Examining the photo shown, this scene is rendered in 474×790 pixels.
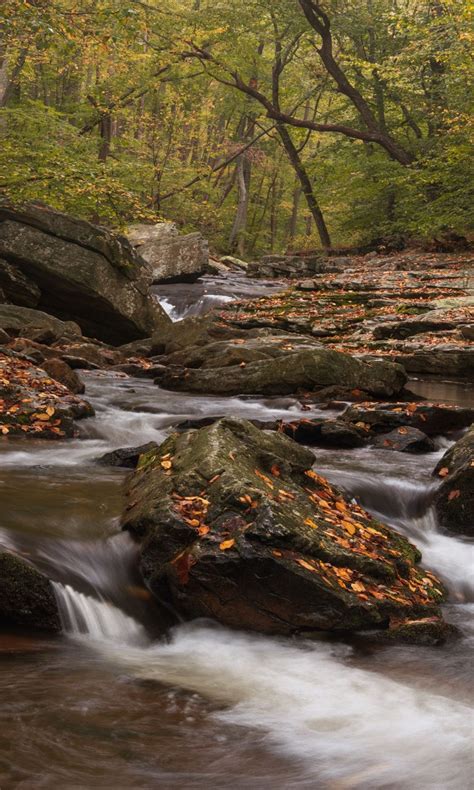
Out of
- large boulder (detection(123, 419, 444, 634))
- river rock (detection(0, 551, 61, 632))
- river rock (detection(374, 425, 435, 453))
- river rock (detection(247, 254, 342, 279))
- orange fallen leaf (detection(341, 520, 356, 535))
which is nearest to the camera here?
river rock (detection(0, 551, 61, 632))

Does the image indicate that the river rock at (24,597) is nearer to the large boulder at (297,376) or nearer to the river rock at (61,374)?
the river rock at (61,374)

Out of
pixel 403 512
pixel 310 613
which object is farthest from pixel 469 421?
pixel 310 613

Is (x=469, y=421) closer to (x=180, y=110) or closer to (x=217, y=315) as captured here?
(x=217, y=315)

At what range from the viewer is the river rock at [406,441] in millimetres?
8023

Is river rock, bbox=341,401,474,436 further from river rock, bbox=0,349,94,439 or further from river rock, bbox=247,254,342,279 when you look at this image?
river rock, bbox=247,254,342,279

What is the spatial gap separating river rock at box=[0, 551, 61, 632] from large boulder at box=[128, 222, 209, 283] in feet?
60.2

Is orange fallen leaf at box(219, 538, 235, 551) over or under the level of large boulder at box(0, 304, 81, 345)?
under

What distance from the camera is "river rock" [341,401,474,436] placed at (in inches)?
337

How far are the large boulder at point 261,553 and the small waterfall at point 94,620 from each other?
31 cm

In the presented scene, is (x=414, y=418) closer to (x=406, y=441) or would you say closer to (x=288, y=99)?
(x=406, y=441)

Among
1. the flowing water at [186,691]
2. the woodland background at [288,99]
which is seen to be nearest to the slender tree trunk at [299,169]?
the woodland background at [288,99]

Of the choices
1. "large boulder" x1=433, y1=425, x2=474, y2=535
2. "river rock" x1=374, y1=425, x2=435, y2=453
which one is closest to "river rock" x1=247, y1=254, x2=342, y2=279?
"river rock" x1=374, y1=425, x2=435, y2=453

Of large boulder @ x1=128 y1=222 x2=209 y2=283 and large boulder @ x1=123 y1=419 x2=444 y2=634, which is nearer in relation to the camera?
large boulder @ x1=123 y1=419 x2=444 y2=634

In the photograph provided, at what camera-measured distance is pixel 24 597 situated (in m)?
3.75
